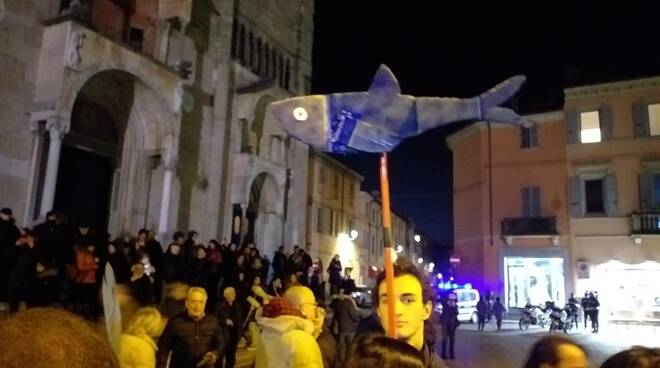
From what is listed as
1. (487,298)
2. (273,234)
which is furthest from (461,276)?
(273,234)

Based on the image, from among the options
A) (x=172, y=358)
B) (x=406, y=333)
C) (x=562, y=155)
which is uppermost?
(x=562, y=155)

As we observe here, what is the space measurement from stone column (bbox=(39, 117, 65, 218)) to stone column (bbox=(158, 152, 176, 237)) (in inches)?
155

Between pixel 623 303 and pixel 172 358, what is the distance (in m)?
25.9

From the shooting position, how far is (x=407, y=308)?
10.6 ft

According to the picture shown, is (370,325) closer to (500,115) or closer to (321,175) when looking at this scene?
(500,115)

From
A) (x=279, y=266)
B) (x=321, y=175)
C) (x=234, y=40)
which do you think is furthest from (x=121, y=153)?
(x=321, y=175)

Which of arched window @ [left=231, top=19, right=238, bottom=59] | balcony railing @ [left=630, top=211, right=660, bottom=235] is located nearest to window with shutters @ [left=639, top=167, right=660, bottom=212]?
balcony railing @ [left=630, top=211, right=660, bottom=235]

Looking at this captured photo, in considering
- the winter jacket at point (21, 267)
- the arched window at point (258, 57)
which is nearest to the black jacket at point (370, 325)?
the winter jacket at point (21, 267)

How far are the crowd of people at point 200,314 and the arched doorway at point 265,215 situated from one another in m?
5.37

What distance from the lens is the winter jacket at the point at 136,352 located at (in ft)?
16.0

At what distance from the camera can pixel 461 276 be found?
33688 millimetres

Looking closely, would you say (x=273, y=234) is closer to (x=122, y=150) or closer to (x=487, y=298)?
(x=122, y=150)

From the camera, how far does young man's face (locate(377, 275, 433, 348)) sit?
10.4 feet

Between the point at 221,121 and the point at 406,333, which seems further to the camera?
the point at 221,121
